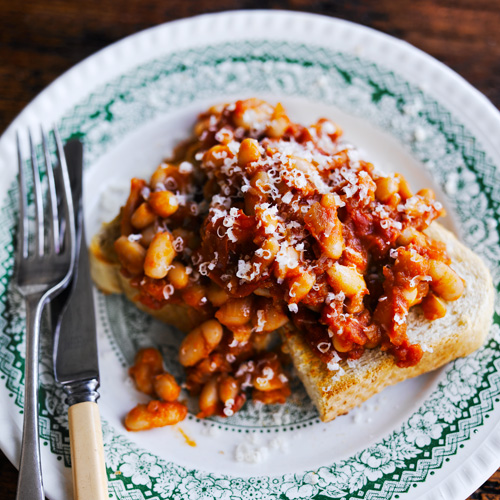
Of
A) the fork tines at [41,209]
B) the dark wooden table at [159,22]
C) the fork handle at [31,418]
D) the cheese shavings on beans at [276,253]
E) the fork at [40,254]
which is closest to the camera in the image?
the fork handle at [31,418]

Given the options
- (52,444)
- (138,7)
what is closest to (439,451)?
(52,444)

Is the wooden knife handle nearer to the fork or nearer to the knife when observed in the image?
the knife

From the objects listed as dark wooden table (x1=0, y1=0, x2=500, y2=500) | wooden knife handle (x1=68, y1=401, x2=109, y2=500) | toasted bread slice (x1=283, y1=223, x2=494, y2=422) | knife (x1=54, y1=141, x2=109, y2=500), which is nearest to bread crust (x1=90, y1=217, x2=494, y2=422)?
toasted bread slice (x1=283, y1=223, x2=494, y2=422)

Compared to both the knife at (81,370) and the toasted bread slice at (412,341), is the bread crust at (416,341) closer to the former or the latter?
the toasted bread slice at (412,341)

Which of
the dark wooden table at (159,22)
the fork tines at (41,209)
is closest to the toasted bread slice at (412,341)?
the fork tines at (41,209)

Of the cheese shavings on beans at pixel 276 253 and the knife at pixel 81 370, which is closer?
the knife at pixel 81 370

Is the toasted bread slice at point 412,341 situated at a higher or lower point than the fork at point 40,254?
lower

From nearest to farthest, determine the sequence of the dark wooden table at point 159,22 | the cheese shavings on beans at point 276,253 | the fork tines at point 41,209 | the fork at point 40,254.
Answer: the cheese shavings on beans at point 276,253, the fork at point 40,254, the fork tines at point 41,209, the dark wooden table at point 159,22
